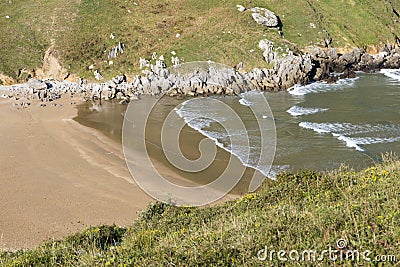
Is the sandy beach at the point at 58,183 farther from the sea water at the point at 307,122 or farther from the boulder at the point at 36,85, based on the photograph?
the boulder at the point at 36,85

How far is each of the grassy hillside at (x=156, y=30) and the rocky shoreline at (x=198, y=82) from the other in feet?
10.5

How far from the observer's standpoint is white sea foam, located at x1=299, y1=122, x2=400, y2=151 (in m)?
27.4

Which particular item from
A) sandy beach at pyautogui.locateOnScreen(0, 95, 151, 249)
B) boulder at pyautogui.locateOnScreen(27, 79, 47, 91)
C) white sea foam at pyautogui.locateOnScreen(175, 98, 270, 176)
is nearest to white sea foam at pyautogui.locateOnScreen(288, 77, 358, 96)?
white sea foam at pyautogui.locateOnScreen(175, 98, 270, 176)

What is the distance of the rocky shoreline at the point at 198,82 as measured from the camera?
48375mm

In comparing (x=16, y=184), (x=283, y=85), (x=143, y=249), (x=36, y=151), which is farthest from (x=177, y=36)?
(x=143, y=249)

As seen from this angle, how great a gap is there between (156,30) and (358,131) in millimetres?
40965

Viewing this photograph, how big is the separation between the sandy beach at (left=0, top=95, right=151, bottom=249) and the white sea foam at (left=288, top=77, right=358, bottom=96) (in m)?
26.2

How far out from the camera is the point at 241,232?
692 centimetres

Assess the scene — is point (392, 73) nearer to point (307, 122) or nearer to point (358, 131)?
point (307, 122)

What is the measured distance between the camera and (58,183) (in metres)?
22.5

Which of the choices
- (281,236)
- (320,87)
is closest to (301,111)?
(320,87)

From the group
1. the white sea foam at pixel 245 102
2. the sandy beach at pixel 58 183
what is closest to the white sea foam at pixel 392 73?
the white sea foam at pixel 245 102

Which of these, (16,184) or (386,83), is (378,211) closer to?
(16,184)

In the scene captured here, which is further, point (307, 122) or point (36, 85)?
point (36, 85)
